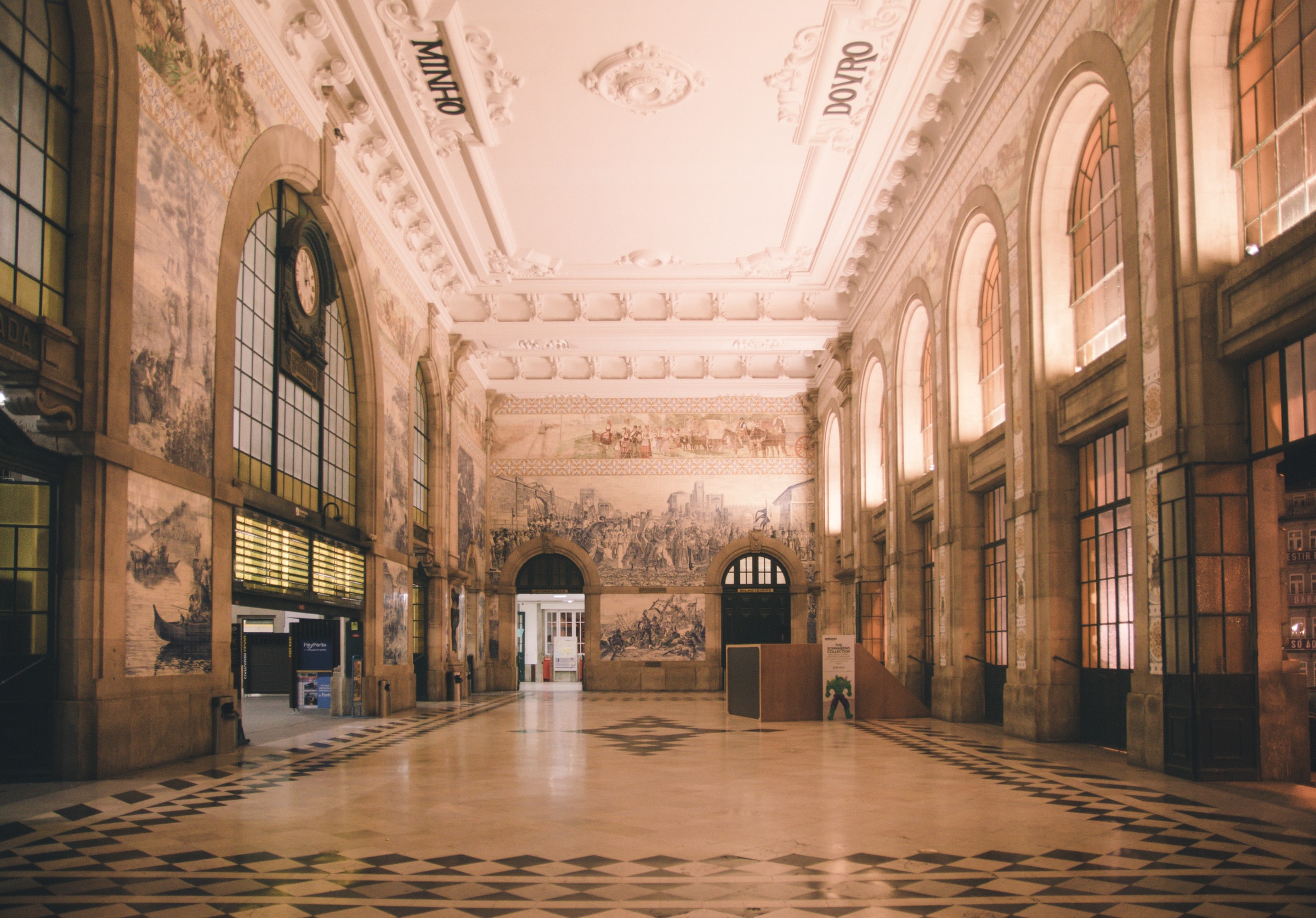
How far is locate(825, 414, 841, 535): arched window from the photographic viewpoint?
105 ft

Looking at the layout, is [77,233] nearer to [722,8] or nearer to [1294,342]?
[722,8]

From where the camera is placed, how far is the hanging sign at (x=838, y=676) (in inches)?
756

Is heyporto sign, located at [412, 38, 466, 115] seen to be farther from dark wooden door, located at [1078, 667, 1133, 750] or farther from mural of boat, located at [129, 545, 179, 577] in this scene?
dark wooden door, located at [1078, 667, 1133, 750]

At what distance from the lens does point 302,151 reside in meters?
16.6

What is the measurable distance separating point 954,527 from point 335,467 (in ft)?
37.5

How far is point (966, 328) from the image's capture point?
61.1ft

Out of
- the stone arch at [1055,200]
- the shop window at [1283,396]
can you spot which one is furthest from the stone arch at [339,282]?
the shop window at [1283,396]

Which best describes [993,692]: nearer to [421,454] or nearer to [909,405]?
[909,405]

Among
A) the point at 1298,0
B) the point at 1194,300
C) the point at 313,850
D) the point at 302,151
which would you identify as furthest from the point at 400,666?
→ the point at 1298,0

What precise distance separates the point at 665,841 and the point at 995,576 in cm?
1171

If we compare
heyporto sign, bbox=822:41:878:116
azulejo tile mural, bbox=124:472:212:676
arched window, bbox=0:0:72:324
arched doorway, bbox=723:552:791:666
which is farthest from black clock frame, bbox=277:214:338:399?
arched doorway, bbox=723:552:791:666

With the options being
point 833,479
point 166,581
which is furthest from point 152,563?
point 833,479

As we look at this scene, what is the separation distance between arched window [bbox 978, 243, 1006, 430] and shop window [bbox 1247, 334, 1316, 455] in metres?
7.25

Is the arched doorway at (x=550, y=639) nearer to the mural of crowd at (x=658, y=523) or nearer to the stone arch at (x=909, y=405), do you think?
the mural of crowd at (x=658, y=523)
